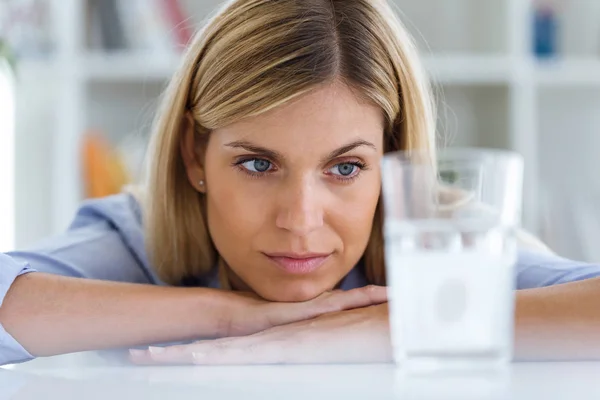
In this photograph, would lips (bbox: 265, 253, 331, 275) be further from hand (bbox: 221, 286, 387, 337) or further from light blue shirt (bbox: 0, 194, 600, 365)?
light blue shirt (bbox: 0, 194, 600, 365)

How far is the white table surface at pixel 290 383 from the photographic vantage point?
0.65m

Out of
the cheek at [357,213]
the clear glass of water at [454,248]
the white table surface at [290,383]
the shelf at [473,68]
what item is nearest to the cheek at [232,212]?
the cheek at [357,213]

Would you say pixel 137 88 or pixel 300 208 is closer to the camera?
pixel 300 208

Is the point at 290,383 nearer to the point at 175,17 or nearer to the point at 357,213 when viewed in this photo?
the point at 357,213

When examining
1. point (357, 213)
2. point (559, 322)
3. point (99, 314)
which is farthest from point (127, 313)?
point (559, 322)

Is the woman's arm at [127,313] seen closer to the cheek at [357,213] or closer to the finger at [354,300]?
the finger at [354,300]

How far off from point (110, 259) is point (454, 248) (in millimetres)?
938

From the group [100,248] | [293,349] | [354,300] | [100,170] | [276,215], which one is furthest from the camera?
[100,170]

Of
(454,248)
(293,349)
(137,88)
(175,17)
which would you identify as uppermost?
(175,17)

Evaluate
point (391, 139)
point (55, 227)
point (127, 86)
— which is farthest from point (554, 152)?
point (391, 139)

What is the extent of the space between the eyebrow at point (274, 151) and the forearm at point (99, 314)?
7.8 inches

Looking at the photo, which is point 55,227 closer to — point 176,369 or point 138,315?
point 138,315

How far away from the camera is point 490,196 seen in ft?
2.20

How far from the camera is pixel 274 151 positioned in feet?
3.75
